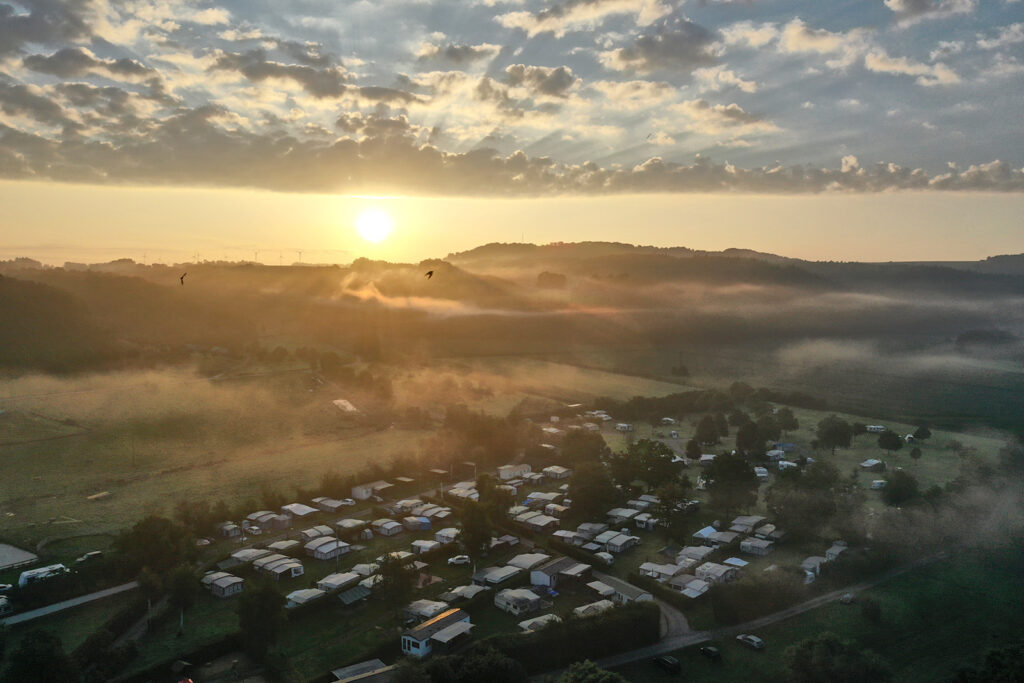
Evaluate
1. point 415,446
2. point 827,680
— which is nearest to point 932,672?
point 827,680

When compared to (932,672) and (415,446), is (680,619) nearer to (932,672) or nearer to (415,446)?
(932,672)

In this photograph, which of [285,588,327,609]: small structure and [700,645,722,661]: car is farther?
[285,588,327,609]: small structure

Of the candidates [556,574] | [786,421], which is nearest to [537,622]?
[556,574]

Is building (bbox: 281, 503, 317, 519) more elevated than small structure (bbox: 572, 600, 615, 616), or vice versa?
small structure (bbox: 572, 600, 615, 616)

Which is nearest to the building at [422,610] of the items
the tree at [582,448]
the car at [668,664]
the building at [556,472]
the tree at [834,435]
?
the car at [668,664]

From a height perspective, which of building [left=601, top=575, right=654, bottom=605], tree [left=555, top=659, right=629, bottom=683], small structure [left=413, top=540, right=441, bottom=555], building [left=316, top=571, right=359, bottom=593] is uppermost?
tree [left=555, top=659, right=629, bottom=683]

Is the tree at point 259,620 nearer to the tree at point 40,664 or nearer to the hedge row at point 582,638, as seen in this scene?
the tree at point 40,664

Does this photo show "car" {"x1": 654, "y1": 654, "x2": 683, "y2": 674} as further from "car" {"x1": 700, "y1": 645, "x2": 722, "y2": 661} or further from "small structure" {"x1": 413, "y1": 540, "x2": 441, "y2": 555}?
"small structure" {"x1": 413, "y1": 540, "x2": 441, "y2": 555}

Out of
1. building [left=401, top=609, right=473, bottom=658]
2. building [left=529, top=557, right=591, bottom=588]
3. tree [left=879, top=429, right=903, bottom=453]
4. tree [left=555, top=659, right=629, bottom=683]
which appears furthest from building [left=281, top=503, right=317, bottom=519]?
tree [left=879, top=429, right=903, bottom=453]
